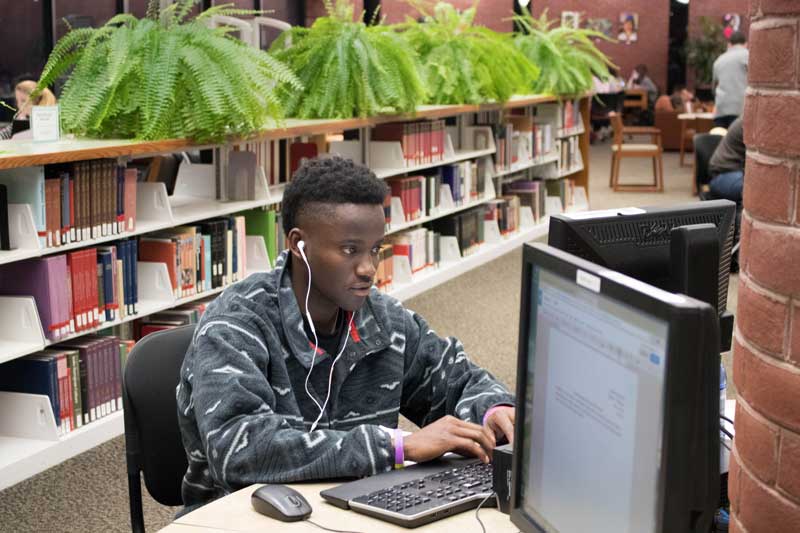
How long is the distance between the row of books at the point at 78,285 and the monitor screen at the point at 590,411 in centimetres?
301

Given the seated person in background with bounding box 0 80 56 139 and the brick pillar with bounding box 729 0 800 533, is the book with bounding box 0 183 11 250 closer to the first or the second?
the seated person in background with bounding box 0 80 56 139

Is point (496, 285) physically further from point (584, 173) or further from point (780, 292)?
point (780, 292)

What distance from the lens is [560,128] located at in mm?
9969

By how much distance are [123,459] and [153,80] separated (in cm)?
154

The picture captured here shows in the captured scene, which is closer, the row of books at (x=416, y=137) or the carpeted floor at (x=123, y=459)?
the carpeted floor at (x=123, y=459)

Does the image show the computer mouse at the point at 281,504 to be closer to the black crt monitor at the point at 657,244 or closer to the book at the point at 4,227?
the black crt monitor at the point at 657,244

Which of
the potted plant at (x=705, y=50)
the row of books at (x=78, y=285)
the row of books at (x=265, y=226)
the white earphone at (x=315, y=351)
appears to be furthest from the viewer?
the potted plant at (x=705, y=50)

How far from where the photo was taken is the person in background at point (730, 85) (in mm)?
10930

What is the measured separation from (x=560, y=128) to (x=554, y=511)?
29.0 feet

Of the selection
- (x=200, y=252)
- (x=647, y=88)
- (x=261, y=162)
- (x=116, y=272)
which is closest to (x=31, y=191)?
Result: (x=116, y=272)

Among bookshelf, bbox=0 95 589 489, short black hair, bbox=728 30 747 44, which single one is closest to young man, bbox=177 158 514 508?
bookshelf, bbox=0 95 589 489

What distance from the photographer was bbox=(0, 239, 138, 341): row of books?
161 inches

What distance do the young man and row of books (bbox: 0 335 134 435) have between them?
80.4 inches

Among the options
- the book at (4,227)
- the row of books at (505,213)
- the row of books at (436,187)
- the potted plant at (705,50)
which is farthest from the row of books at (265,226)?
the potted plant at (705,50)
